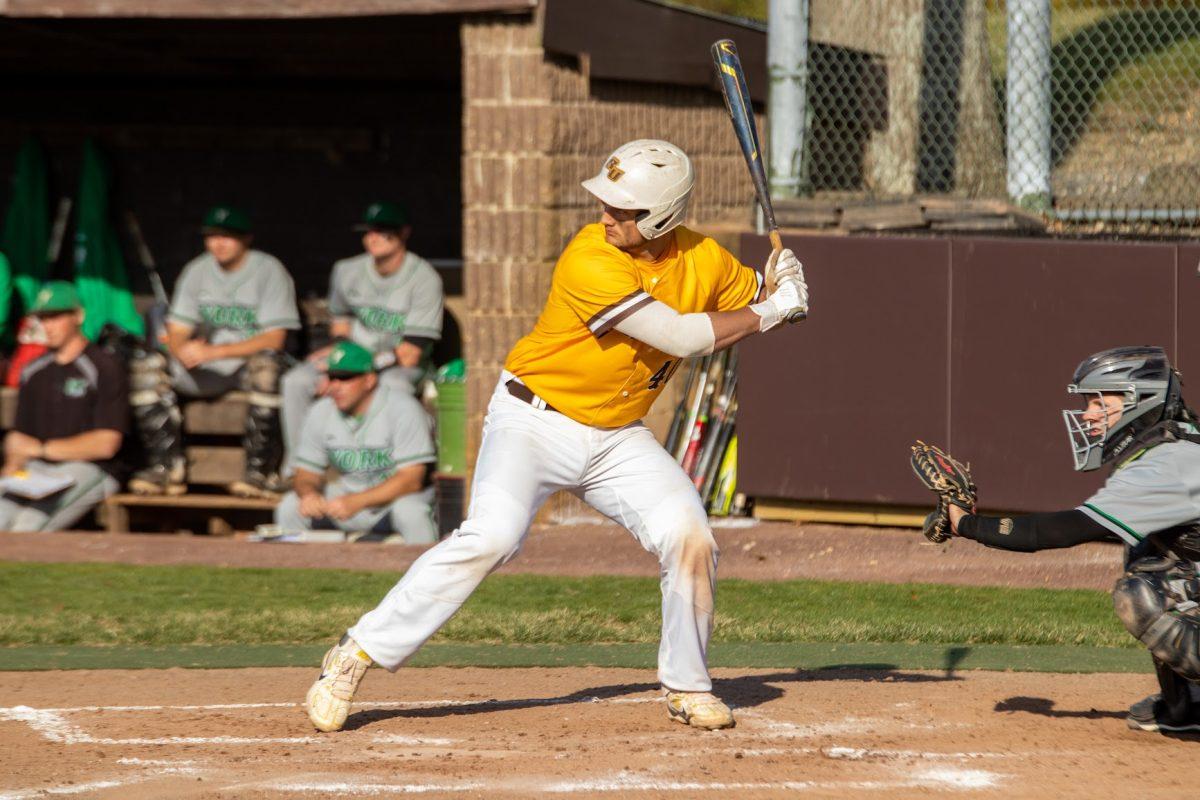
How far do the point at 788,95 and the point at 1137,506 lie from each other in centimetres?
509

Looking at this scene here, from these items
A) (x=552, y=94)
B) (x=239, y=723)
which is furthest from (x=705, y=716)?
(x=552, y=94)

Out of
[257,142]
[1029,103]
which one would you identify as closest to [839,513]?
[1029,103]

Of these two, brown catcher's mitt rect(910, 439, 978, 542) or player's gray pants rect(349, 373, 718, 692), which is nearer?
brown catcher's mitt rect(910, 439, 978, 542)

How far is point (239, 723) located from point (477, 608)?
6.76 feet

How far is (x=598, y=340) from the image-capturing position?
16.4 feet

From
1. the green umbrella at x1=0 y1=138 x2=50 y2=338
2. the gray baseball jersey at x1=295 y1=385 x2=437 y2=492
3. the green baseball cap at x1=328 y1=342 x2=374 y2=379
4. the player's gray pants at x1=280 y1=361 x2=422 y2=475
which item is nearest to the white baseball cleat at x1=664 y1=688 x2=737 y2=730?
the gray baseball jersey at x1=295 y1=385 x2=437 y2=492

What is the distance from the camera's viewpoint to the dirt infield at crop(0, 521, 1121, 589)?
7816 mm

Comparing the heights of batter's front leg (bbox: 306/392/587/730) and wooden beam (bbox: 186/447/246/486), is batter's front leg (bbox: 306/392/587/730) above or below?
above

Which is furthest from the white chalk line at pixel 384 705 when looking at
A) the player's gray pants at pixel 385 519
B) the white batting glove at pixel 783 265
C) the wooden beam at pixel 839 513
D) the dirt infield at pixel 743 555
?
the wooden beam at pixel 839 513

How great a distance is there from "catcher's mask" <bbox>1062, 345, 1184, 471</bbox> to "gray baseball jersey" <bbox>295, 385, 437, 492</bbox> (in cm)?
474

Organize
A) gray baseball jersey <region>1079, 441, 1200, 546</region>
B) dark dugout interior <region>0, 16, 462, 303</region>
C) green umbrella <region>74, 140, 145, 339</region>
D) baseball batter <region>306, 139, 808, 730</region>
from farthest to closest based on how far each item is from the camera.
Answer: dark dugout interior <region>0, 16, 462, 303</region>
green umbrella <region>74, 140, 145, 339</region>
baseball batter <region>306, 139, 808, 730</region>
gray baseball jersey <region>1079, 441, 1200, 546</region>

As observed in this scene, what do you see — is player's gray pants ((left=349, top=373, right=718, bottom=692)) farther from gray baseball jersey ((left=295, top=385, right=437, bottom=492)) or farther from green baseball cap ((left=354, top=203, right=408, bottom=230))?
green baseball cap ((left=354, top=203, right=408, bottom=230))

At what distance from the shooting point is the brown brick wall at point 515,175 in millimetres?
8969

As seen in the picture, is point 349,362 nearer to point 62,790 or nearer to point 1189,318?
point 1189,318
